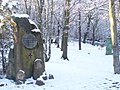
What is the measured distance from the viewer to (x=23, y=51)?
44.4 ft

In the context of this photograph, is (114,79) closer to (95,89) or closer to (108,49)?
(95,89)

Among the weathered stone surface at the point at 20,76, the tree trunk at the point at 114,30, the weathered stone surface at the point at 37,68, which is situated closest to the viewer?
the weathered stone surface at the point at 20,76

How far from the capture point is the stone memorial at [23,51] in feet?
44.0

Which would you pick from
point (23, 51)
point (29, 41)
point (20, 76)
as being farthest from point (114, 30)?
point (20, 76)

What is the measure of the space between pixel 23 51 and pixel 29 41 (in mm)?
545

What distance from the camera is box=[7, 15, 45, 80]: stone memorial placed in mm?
13398

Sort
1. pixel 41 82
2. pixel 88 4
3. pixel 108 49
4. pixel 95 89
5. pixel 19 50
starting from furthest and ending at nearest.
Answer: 1. pixel 108 49
2. pixel 88 4
3. pixel 19 50
4. pixel 41 82
5. pixel 95 89

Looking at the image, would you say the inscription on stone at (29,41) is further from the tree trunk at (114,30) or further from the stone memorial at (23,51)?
the tree trunk at (114,30)

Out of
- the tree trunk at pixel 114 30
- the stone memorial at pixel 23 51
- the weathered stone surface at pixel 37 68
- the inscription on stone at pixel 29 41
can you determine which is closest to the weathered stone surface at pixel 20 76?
the stone memorial at pixel 23 51

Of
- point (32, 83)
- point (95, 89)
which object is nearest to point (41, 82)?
point (32, 83)

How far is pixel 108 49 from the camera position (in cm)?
2755

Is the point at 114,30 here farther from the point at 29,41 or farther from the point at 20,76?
the point at 20,76

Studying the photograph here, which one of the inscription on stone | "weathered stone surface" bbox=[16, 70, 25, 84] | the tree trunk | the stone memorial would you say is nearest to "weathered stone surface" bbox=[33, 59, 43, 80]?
the stone memorial

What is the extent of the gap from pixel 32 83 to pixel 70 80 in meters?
1.81
